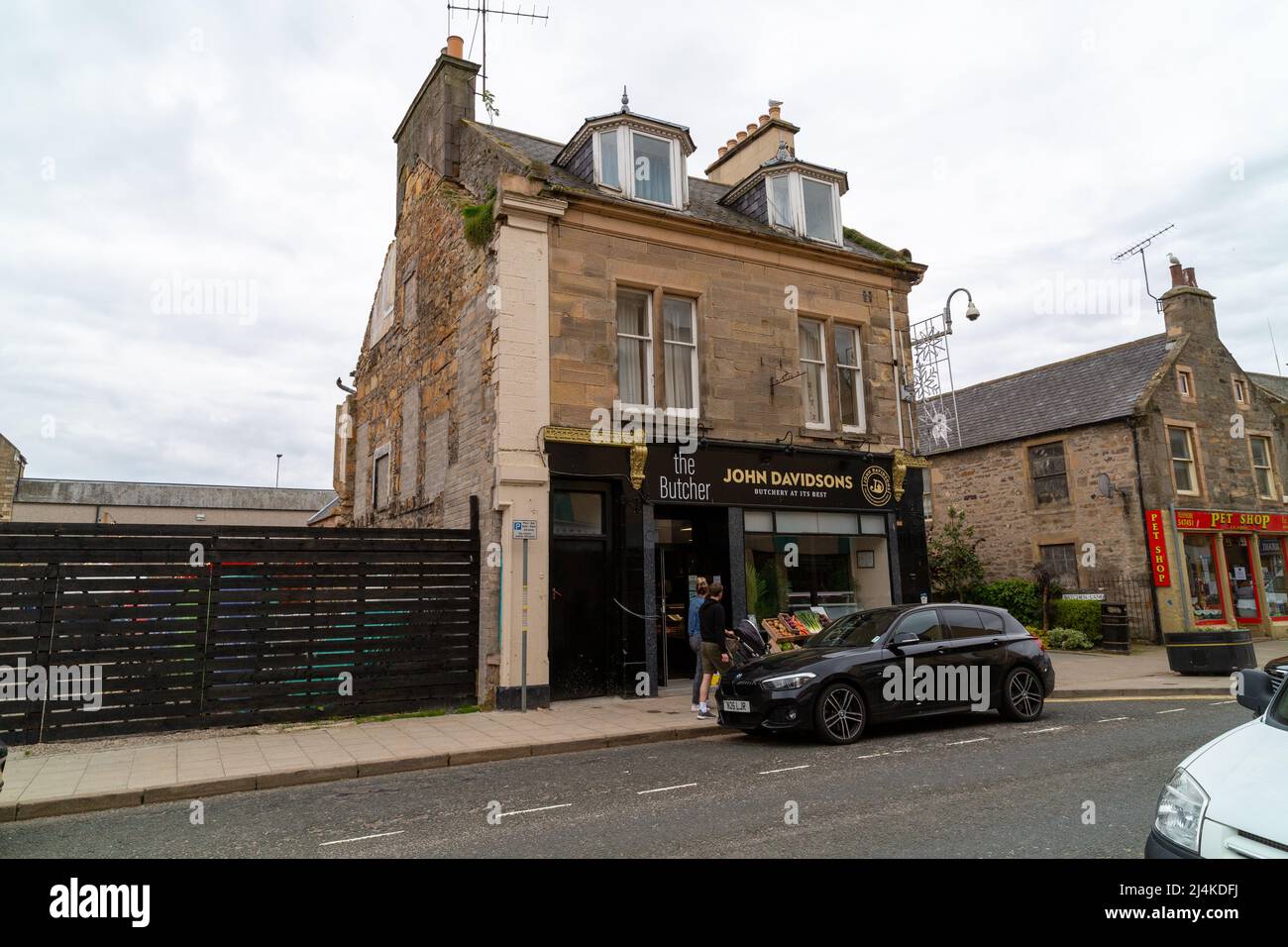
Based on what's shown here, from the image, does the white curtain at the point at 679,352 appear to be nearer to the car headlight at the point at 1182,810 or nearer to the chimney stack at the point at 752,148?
the chimney stack at the point at 752,148

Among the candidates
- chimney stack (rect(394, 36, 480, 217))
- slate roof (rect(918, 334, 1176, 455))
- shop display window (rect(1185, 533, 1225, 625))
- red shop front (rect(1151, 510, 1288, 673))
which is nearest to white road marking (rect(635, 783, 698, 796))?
chimney stack (rect(394, 36, 480, 217))

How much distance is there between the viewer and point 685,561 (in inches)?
549

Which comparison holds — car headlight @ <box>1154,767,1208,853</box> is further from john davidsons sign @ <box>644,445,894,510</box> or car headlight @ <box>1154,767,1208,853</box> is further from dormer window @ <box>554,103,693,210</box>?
dormer window @ <box>554,103,693,210</box>

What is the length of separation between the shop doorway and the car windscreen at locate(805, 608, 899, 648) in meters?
3.70

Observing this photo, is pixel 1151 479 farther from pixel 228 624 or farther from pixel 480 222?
pixel 228 624

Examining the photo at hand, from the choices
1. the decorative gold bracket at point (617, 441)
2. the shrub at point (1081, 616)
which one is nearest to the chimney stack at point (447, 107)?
the decorative gold bracket at point (617, 441)

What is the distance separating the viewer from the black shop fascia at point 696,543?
12.4 meters

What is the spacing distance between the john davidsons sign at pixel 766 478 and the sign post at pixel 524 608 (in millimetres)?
2311

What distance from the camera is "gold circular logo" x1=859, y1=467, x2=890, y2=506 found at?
1516 cm

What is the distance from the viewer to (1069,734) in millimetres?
9000

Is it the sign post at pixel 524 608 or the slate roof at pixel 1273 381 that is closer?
the sign post at pixel 524 608

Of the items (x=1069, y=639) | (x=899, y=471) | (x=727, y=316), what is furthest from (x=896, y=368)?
(x=1069, y=639)

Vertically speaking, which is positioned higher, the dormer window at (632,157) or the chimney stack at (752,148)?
the chimney stack at (752,148)
